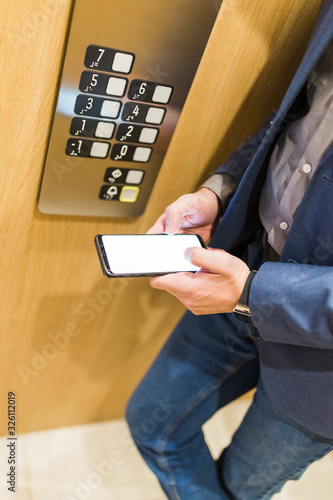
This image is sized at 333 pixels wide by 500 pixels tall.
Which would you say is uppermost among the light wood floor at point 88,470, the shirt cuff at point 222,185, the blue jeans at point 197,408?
the shirt cuff at point 222,185

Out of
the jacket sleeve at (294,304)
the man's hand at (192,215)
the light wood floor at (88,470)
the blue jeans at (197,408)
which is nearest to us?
the jacket sleeve at (294,304)

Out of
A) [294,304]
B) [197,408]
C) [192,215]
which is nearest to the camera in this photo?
[294,304]

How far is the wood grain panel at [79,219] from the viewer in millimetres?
662

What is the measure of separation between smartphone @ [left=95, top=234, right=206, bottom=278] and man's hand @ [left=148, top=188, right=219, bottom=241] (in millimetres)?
23

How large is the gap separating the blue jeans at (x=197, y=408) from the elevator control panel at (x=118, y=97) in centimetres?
29

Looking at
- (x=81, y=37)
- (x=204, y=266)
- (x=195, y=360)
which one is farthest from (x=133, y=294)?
(x=81, y=37)

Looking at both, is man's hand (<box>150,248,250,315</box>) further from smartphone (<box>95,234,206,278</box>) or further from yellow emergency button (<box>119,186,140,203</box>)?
yellow emergency button (<box>119,186,140,203</box>)

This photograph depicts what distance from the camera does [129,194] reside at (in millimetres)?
835

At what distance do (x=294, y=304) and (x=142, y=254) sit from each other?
0.73 feet

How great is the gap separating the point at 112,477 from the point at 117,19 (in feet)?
3.13

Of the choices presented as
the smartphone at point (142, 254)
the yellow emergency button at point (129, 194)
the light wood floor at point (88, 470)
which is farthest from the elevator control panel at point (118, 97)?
the light wood floor at point (88, 470)

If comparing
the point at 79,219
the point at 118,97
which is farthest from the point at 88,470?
the point at 118,97

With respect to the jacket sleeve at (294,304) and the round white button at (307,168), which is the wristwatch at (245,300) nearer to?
the jacket sleeve at (294,304)

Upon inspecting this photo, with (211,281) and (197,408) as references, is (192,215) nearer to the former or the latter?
(211,281)
